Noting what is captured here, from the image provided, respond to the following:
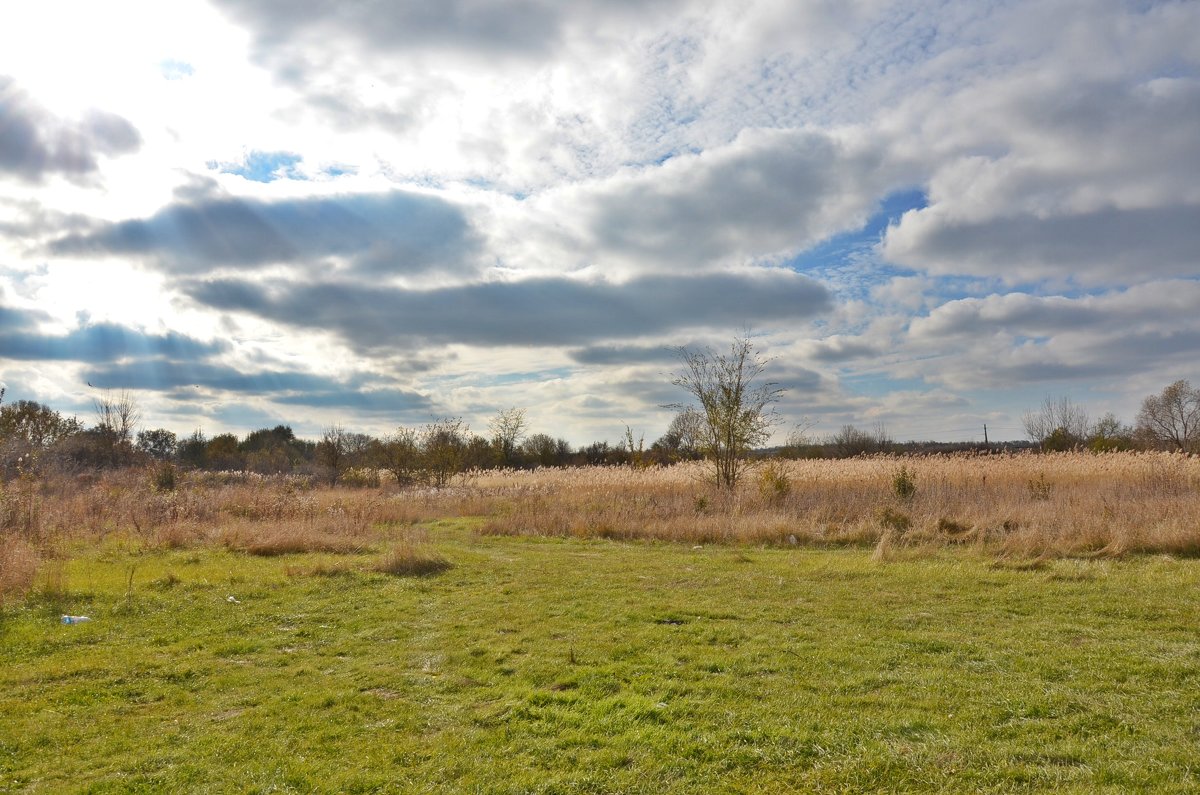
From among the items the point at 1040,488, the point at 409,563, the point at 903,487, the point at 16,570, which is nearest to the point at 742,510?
the point at 903,487

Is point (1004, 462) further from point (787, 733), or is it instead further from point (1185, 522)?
point (787, 733)

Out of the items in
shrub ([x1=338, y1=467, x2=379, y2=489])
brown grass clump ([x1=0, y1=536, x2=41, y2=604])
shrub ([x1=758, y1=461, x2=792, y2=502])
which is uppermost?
shrub ([x1=338, y1=467, x2=379, y2=489])

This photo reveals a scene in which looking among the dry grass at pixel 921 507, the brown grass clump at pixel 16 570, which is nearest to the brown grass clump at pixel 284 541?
the brown grass clump at pixel 16 570

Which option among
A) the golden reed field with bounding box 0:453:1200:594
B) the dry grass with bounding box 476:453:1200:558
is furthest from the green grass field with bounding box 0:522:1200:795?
the golden reed field with bounding box 0:453:1200:594

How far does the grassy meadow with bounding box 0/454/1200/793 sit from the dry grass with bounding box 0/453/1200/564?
0.47 feet

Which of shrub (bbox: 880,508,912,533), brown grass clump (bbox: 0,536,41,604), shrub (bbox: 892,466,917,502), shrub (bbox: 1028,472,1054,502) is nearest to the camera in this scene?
brown grass clump (bbox: 0,536,41,604)

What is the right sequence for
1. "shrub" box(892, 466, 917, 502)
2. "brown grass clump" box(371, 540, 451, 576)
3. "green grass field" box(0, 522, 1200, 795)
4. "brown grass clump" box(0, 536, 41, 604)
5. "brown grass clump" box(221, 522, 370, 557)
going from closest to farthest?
"green grass field" box(0, 522, 1200, 795) → "brown grass clump" box(0, 536, 41, 604) → "brown grass clump" box(371, 540, 451, 576) → "brown grass clump" box(221, 522, 370, 557) → "shrub" box(892, 466, 917, 502)

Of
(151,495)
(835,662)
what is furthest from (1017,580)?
(151,495)

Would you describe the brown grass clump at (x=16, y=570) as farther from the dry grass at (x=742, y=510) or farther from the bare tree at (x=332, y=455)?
the bare tree at (x=332, y=455)

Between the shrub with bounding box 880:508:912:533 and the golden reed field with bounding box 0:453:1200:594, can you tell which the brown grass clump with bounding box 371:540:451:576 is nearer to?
the golden reed field with bounding box 0:453:1200:594

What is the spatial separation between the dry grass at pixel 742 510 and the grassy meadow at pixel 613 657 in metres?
0.14

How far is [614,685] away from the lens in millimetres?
6316

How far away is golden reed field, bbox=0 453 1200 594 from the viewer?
1383 centimetres

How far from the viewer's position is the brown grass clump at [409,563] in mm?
12875
